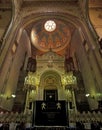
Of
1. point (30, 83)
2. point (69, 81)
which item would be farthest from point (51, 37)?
point (30, 83)

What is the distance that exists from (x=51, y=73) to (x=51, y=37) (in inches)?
286

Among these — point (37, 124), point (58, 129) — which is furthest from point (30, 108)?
point (58, 129)

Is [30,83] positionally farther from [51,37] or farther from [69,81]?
[51,37]

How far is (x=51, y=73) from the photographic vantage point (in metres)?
14.1

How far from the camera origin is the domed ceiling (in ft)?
58.4

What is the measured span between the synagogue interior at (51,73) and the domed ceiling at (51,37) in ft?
4.81

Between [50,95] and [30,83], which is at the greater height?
[30,83]

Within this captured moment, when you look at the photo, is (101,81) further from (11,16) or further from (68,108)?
(11,16)

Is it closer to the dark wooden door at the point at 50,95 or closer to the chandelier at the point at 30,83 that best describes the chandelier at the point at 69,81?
the dark wooden door at the point at 50,95

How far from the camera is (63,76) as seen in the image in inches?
517

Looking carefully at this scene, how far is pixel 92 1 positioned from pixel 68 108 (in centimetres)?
993

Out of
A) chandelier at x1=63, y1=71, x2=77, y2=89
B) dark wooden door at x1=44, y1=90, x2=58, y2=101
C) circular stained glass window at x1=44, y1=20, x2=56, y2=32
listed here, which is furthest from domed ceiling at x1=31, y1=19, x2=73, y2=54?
dark wooden door at x1=44, y1=90, x2=58, y2=101

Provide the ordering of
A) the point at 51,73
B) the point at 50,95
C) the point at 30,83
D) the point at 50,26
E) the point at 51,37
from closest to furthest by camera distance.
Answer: the point at 30,83
the point at 50,95
the point at 51,73
the point at 50,26
the point at 51,37

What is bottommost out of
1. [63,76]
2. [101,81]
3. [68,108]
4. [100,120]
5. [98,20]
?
[100,120]
